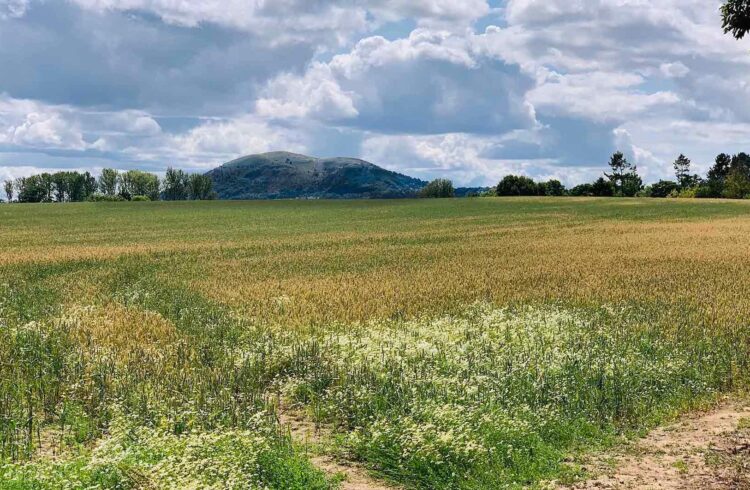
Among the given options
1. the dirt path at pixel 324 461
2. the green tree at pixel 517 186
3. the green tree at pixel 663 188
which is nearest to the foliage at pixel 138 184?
the green tree at pixel 517 186

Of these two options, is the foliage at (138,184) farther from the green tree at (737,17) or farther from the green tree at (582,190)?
the green tree at (737,17)

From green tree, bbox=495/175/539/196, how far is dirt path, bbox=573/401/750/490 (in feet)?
472

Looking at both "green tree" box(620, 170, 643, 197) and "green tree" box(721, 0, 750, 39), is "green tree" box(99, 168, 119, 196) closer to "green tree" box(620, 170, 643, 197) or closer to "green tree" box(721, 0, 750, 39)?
"green tree" box(620, 170, 643, 197)

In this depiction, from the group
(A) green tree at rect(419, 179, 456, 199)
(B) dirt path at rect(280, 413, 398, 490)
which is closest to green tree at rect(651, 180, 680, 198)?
(A) green tree at rect(419, 179, 456, 199)

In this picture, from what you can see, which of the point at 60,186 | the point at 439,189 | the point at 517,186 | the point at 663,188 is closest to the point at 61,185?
the point at 60,186

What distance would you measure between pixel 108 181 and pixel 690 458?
668ft

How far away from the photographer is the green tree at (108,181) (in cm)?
19175

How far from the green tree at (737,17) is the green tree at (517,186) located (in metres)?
140

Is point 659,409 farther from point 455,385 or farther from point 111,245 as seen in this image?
point 111,245

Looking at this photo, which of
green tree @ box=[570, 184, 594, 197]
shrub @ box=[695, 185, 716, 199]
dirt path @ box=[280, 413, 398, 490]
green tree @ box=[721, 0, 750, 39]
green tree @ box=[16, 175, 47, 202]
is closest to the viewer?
dirt path @ box=[280, 413, 398, 490]

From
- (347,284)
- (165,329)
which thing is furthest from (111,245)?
(165,329)

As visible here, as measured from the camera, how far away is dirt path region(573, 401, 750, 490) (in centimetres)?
813

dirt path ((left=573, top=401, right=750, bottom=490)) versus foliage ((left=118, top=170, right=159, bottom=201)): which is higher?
foliage ((left=118, top=170, right=159, bottom=201))

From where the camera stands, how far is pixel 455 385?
1130cm
